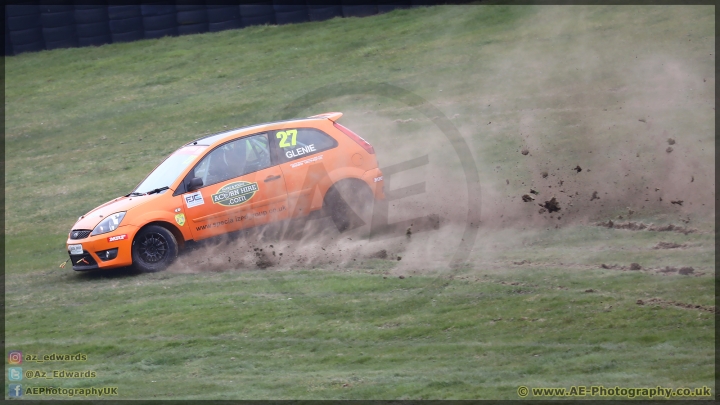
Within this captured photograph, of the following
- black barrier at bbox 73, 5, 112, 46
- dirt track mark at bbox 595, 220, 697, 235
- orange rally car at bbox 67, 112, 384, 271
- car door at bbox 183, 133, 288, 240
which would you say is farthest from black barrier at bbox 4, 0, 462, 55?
dirt track mark at bbox 595, 220, 697, 235

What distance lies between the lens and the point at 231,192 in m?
9.98

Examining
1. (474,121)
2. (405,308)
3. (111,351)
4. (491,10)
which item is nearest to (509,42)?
(491,10)

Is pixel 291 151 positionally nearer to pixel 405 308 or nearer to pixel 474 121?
pixel 405 308

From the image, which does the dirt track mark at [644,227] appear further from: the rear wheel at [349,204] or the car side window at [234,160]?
the car side window at [234,160]

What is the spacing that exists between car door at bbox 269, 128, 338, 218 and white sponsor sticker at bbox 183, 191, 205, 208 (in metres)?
1.09

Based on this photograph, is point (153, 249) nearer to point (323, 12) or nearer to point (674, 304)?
point (674, 304)

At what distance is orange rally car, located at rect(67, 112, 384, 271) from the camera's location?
31.8ft

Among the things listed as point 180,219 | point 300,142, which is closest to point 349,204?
point 300,142

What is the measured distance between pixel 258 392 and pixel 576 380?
2.32 meters

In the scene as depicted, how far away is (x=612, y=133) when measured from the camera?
1327cm

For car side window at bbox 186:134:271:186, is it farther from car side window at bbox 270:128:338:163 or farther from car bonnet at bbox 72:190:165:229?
car bonnet at bbox 72:190:165:229

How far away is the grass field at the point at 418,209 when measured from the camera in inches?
249

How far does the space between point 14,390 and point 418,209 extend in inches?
231

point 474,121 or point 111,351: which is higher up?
point 474,121
